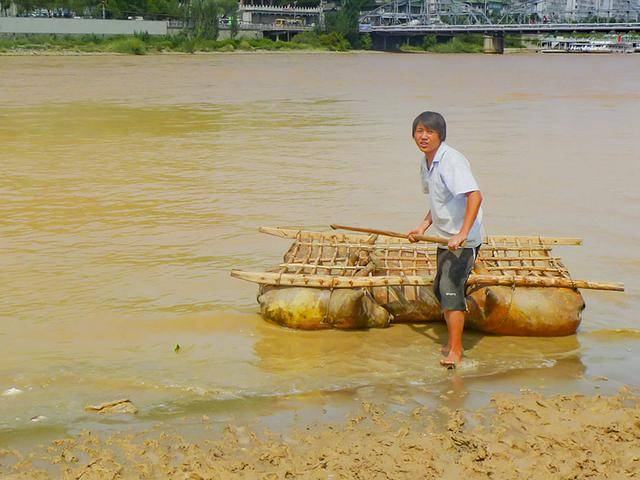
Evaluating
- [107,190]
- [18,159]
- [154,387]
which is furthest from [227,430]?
[18,159]

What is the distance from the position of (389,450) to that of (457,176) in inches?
60.7

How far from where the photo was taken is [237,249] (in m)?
8.09

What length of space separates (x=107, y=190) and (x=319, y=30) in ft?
273

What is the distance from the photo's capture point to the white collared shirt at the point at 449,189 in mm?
4660

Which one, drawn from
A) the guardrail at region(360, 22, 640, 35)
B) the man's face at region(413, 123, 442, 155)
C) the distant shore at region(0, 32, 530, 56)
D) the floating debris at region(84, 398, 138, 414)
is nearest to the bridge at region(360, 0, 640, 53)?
the guardrail at region(360, 22, 640, 35)

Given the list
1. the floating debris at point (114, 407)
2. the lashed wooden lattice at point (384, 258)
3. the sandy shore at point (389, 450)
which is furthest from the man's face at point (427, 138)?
the floating debris at point (114, 407)

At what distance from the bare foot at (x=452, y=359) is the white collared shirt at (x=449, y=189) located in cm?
66

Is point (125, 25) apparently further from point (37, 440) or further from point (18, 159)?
point (37, 440)

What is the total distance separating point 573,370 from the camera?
514cm

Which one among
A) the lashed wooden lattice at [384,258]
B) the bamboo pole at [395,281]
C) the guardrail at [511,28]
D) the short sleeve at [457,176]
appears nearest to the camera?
the short sleeve at [457,176]

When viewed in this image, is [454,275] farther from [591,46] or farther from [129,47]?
[591,46]

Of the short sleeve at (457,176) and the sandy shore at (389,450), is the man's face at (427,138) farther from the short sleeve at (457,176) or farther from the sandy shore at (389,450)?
the sandy shore at (389,450)

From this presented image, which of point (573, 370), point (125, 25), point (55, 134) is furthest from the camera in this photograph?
point (125, 25)

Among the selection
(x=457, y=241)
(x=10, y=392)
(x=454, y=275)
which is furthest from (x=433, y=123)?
(x=10, y=392)
